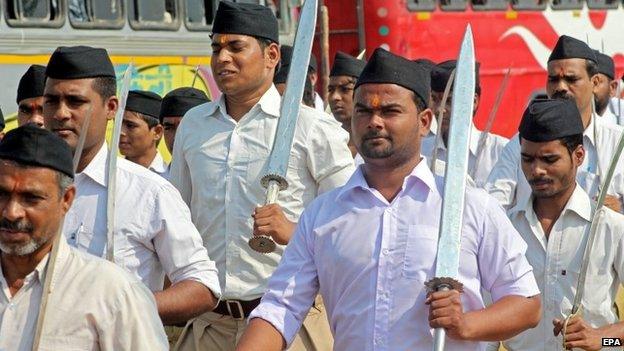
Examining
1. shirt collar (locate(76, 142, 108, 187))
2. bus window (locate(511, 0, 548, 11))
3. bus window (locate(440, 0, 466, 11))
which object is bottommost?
bus window (locate(511, 0, 548, 11))

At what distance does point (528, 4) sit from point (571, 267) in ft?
42.5

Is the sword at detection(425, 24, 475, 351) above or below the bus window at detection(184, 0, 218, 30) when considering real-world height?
above

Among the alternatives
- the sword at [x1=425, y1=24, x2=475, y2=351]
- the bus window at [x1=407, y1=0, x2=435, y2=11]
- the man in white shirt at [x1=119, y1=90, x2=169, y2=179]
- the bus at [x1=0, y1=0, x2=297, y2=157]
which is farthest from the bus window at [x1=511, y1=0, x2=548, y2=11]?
the sword at [x1=425, y1=24, x2=475, y2=351]

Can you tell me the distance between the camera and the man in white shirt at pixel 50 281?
5.82m

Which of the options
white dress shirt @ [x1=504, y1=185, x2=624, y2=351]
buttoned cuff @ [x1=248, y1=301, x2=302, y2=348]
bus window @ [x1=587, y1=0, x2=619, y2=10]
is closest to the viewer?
buttoned cuff @ [x1=248, y1=301, x2=302, y2=348]

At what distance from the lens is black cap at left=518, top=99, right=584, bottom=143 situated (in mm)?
8984

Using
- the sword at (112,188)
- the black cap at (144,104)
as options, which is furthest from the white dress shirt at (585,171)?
the sword at (112,188)

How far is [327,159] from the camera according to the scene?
8.41m

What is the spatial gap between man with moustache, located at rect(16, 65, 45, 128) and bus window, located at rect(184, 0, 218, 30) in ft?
20.9

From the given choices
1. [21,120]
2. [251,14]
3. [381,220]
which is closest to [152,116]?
[21,120]

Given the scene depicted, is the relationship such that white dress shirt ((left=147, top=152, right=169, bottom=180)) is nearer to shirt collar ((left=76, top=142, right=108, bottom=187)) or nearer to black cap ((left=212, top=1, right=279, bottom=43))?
black cap ((left=212, top=1, right=279, bottom=43))

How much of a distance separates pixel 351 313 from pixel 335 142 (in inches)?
79.7

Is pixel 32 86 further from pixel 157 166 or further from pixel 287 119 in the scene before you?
pixel 287 119

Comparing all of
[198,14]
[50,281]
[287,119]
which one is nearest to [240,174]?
[287,119]
